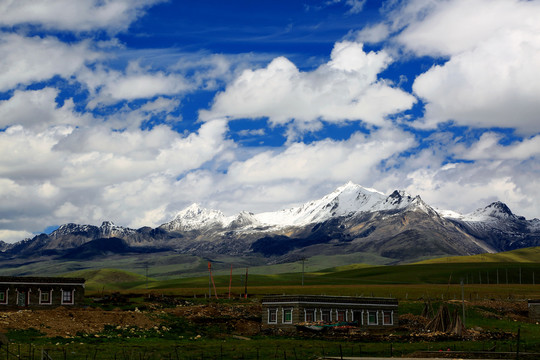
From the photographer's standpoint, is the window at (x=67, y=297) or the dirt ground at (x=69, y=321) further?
the window at (x=67, y=297)

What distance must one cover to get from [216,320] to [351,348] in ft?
101

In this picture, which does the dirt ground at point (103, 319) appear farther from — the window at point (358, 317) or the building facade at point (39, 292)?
the building facade at point (39, 292)

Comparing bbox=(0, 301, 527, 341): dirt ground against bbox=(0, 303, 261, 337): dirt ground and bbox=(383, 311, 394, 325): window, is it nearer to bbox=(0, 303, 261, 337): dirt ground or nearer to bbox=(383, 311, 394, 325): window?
bbox=(0, 303, 261, 337): dirt ground

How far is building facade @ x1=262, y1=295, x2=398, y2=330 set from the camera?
8481 cm

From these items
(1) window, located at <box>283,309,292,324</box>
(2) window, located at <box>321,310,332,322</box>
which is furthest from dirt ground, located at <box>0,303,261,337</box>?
(2) window, located at <box>321,310,332,322</box>

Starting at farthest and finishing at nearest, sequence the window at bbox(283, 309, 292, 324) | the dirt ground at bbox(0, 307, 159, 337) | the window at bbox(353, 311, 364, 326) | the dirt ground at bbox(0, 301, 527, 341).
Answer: the window at bbox(353, 311, 364, 326)
the window at bbox(283, 309, 292, 324)
the dirt ground at bbox(0, 301, 527, 341)
the dirt ground at bbox(0, 307, 159, 337)

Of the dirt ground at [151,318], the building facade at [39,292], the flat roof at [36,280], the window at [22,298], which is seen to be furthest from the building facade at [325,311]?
the window at [22,298]

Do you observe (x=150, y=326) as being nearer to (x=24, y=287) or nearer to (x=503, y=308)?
(x=24, y=287)

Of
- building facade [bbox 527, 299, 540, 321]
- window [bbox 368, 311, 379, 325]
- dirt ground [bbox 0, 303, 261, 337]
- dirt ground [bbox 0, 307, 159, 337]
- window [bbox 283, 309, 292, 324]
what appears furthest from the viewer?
building facade [bbox 527, 299, 540, 321]

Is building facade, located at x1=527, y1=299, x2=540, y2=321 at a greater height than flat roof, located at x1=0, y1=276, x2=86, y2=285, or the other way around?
flat roof, located at x1=0, y1=276, x2=86, y2=285

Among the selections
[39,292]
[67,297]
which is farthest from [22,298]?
[67,297]

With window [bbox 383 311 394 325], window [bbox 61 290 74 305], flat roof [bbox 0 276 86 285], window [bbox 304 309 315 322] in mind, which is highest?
flat roof [bbox 0 276 86 285]

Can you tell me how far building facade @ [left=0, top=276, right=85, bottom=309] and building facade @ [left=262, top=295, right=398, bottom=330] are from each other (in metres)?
31.3

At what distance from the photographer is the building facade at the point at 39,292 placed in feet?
314
